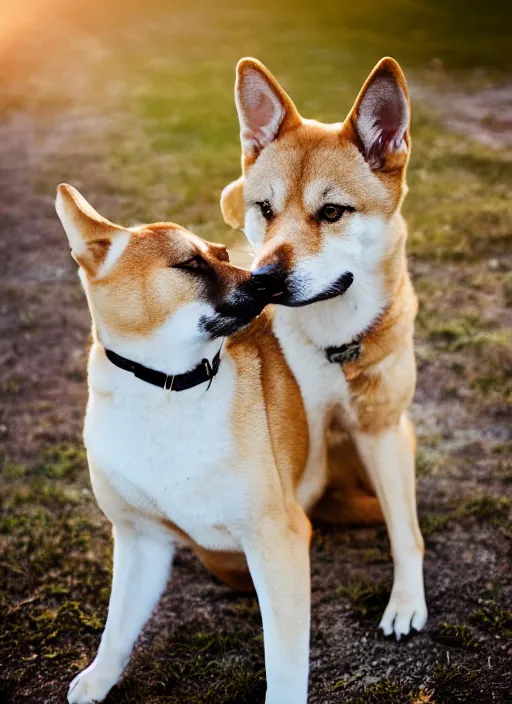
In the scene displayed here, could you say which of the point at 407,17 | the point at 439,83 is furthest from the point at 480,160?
the point at 407,17

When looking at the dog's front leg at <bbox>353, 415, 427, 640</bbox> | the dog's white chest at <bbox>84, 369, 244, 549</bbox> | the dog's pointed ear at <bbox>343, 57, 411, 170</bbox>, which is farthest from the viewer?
the dog's front leg at <bbox>353, 415, 427, 640</bbox>

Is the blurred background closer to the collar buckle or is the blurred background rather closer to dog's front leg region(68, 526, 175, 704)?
dog's front leg region(68, 526, 175, 704)

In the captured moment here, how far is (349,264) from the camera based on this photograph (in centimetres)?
296

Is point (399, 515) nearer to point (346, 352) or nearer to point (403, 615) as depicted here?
point (403, 615)

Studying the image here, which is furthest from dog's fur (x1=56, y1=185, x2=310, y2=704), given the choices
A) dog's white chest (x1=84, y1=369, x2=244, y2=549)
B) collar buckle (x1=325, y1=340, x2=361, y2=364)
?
collar buckle (x1=325, y1=340, x2=361, y2=364)

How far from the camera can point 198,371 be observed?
2.55 meters

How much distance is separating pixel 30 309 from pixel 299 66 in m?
7.85

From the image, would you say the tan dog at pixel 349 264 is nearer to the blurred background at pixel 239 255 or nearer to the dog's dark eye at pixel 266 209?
the dog's dark eye at pixel 266 209

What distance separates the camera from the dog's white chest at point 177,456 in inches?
99.3

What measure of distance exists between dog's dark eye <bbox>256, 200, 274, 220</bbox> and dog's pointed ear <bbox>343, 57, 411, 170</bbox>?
0.41 meters

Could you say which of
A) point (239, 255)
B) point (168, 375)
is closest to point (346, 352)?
point (239, 255)

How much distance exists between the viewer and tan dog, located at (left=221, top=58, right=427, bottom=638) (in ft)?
9.61

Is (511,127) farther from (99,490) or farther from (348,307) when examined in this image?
(99,490)

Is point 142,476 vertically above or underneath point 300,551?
above
